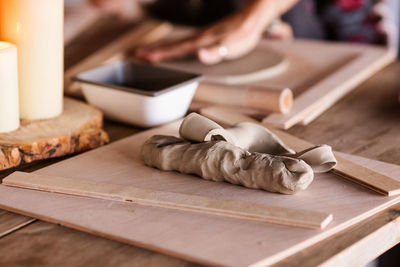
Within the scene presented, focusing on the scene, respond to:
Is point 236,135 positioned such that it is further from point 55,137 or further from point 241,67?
point 241,67

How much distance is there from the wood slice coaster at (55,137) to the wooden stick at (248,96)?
8.3 inches

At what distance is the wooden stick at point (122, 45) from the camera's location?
1211mm

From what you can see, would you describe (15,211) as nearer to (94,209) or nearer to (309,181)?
(94,209)

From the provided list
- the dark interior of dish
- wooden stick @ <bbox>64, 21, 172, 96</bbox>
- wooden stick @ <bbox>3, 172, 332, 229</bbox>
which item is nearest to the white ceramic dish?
the dark interior of dish

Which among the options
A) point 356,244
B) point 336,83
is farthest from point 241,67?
point 356,244

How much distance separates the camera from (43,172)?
78 centimetres

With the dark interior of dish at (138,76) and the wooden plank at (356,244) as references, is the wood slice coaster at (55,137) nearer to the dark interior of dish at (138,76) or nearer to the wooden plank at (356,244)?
the dark interior of dish at (138,76)

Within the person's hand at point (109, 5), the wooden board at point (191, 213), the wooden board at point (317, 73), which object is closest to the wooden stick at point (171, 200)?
the wooden board at point (191, 213)

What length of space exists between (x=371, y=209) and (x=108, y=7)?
3.74 ft

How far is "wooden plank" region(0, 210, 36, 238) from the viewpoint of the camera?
0.65 metres

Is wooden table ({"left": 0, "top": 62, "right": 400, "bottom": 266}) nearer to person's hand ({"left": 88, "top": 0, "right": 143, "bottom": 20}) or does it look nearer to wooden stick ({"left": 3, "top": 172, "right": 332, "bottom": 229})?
wooden stick ({"left": 3, "top": 172, "right": 332, "bottom": 229})

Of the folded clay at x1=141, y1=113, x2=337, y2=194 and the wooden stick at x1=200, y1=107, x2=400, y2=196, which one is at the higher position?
the folded clay at x1=141, y1=113, x2=337, y2=194

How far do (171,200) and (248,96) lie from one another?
1.29 feet

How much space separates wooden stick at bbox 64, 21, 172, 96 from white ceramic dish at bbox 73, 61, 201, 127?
0.41 feet
